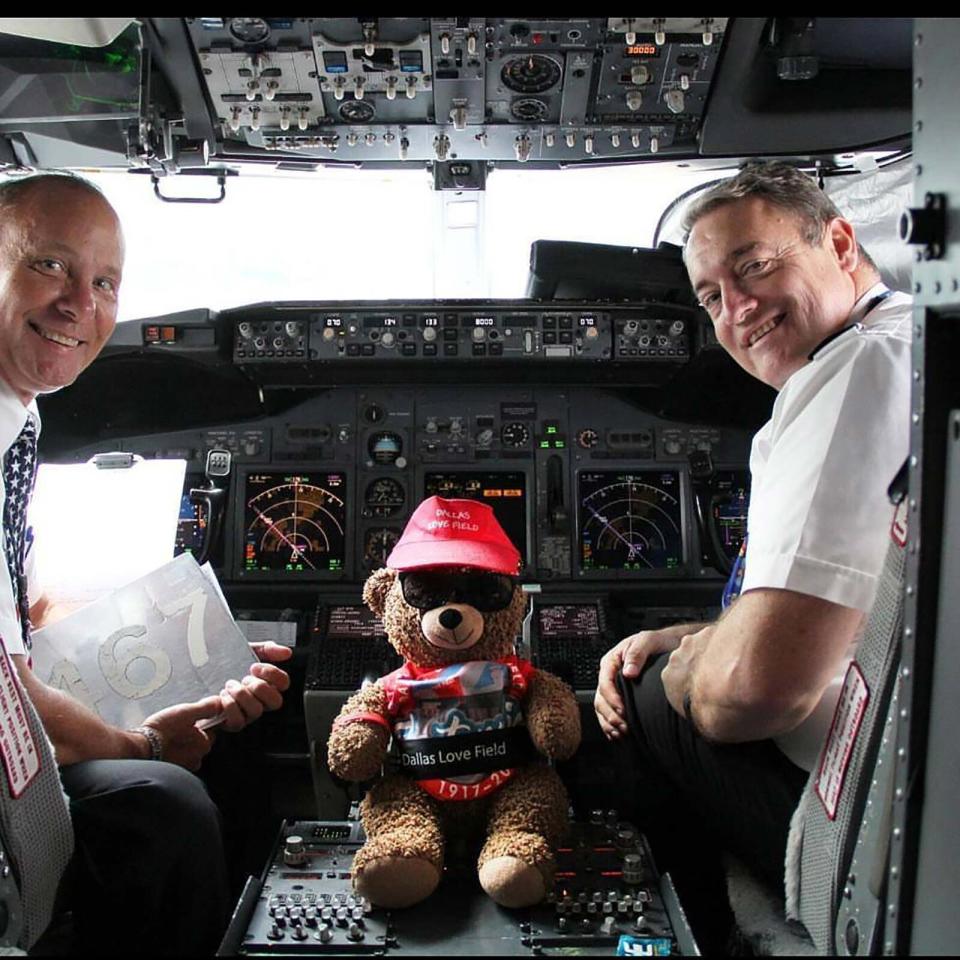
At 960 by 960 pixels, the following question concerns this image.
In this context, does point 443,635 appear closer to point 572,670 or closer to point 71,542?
point 572,670

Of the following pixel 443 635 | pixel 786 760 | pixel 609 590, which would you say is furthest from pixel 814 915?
pixel 609 590

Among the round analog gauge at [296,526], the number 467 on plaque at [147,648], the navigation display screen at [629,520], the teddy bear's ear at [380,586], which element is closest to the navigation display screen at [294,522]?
the round analog gauge at [296,526]

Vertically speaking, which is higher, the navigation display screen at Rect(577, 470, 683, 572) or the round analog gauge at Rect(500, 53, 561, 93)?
the round analog gauge at Rect(500, 53, 561, 93)

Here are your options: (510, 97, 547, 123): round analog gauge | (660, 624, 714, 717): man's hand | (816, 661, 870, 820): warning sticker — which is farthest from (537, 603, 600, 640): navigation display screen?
(816, 661, 870, 820): warning sticker

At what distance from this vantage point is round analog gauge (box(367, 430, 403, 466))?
333 centimetres

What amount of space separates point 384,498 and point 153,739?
55.7 inches

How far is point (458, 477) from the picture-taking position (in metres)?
3.33

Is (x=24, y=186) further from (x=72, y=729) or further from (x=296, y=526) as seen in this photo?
(x=296, y=526)

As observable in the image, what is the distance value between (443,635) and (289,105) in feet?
4.87

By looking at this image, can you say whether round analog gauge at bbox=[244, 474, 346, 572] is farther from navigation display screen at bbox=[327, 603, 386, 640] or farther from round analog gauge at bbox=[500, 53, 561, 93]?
round analog gauge at bbox=[500, 53, 561, 93]

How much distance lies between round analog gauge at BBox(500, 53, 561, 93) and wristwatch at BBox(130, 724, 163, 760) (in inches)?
68.3

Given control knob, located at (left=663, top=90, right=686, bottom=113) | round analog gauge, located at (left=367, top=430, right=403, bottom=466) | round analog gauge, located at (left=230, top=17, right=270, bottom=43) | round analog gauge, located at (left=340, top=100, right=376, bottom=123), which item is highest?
round analog gauge, located at (left=230, top=17, right=270, bottom=43)

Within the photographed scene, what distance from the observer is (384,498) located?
3307 mm

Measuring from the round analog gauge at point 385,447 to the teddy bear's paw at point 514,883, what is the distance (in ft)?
5.77
